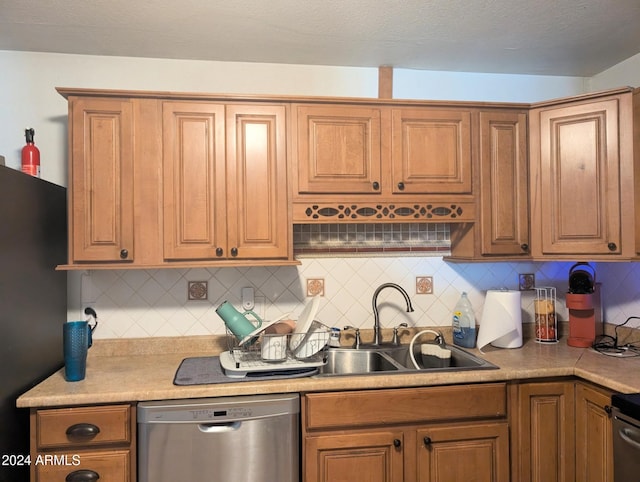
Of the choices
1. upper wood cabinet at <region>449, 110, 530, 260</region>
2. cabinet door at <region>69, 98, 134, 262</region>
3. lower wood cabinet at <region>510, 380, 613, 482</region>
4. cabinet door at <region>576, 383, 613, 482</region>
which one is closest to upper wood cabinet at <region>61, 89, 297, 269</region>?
cabinet door at <region>69, 98, 134, 262</region>

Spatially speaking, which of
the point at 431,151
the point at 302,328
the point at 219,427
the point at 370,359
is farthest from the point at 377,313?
the point at 219,427

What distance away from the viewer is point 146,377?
72.1 inches

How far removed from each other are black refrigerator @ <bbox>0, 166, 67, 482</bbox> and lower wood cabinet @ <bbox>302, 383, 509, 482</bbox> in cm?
110

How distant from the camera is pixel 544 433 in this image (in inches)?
74.5

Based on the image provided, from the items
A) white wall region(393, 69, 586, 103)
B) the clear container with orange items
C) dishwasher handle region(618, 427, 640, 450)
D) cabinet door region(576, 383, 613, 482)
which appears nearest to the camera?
dishwasher handle region(618, 427, 640, 450)

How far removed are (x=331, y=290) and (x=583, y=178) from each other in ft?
4.53

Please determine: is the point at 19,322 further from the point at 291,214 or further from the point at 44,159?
the point at 291,214

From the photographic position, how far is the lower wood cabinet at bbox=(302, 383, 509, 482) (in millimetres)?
1755

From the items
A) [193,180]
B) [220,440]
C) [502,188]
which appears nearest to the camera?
A: [220,440]

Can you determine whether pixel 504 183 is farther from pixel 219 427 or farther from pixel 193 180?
pixel 219 427

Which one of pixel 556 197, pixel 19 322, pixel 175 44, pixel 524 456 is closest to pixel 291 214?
pixel 175 44

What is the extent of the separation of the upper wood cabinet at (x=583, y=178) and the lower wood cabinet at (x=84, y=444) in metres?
2.08

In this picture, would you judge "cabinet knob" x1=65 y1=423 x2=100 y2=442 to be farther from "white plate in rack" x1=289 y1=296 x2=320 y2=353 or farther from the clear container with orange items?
the clear container with orange items

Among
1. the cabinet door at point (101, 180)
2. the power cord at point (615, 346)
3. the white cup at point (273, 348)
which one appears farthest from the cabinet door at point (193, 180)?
the power cord at point (615, 346)
